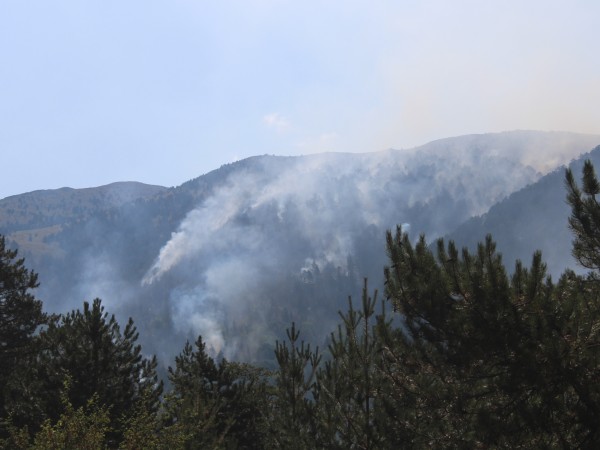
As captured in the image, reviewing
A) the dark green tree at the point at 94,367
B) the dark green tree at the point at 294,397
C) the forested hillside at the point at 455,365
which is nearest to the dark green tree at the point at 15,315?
the dark green tree at the point at 94,367

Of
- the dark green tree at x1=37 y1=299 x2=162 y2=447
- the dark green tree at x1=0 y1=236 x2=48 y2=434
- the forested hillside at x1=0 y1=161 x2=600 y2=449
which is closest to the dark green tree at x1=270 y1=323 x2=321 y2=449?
the forested hillside at x1=0 y1=161 x2=600 y2=449

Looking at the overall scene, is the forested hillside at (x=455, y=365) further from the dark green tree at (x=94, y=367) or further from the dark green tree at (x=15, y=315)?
the dark green tree at (x=15, y=315)

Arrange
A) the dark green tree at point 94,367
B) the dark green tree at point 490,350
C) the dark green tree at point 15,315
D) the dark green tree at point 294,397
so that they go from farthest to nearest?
the dark green tree at point 15,315 → the dark green tree at point 94,367 → the dark green tree at point 294,397 → the dark green tree at point 490,350

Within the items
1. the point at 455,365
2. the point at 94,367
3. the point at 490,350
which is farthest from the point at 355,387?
the point at 94,367

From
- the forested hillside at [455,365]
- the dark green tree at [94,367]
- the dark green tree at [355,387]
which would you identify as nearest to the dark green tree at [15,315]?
the dark green tree at [94,367]

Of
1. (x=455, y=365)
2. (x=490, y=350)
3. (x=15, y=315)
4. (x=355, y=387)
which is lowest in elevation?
(x=355, y=387)

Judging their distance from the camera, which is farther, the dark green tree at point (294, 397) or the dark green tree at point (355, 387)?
the dark green tree at point (294, 397)

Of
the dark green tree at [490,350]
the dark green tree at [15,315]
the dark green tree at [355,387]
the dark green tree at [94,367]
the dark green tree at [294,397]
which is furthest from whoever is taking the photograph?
the dark green tree at [15,315]

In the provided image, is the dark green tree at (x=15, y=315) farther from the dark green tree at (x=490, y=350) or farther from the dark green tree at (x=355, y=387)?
the dark green tree at (x=490, y=350)

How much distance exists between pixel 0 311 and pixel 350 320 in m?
22.9

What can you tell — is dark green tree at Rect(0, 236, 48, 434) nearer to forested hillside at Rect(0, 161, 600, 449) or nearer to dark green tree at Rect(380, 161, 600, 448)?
forested hillside at Rect(0, 161, 600, 449)

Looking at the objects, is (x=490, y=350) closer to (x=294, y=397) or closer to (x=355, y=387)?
(x=355, y=387)

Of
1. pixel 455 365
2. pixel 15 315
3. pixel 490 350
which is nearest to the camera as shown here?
pixel 490 350

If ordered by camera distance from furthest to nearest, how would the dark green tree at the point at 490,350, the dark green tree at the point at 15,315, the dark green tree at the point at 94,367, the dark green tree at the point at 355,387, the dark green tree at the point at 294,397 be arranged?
the dark green tree at the point at 15,315
the dark green tree at the point at 94,367
the dark green tree at the point at 294,397
the dark green tree at the point at 355,387
the dark green tree at the point at 490,350
